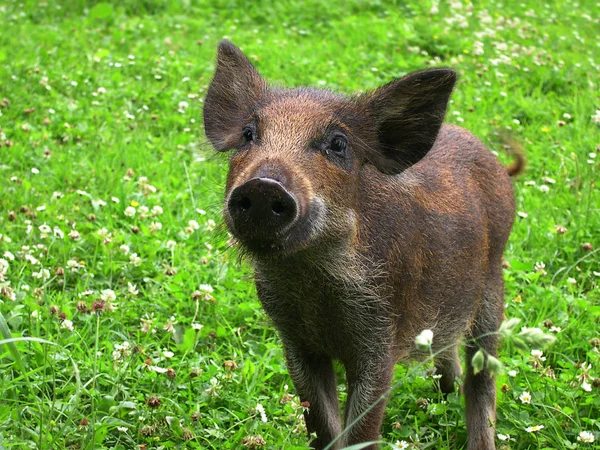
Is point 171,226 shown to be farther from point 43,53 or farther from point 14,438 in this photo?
Result: point 43,53

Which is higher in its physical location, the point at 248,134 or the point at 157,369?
the point at 248,134

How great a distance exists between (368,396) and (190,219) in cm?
Answer: 279

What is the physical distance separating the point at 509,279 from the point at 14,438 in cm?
327

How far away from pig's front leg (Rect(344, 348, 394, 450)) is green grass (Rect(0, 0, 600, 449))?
286 mm

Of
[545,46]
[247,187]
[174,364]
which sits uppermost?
[247,187]

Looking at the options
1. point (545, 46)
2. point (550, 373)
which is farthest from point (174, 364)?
point (545, 46)

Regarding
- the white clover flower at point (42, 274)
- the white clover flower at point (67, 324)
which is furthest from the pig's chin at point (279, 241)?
the white clover flower at point (42, 274)

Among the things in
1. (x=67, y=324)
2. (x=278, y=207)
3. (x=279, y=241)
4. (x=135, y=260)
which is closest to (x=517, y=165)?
(x=135, y=260)

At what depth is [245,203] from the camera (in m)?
3.32

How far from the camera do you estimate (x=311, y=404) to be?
416 centimetres

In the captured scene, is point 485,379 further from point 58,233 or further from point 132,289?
point 58,233

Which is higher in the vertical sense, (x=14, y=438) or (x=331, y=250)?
(x=331, y=250)

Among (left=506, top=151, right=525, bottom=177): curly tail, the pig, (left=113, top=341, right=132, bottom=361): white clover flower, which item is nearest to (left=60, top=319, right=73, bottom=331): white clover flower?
(left=113, top=341, right=132, bottom=361): white clover flower

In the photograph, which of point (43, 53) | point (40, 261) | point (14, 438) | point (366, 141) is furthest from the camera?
point (43, 53)
